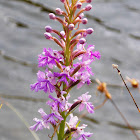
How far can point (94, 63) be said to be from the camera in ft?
20.4

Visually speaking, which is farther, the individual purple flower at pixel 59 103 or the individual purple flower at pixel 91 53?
the individual purple flower at pixel 91 53

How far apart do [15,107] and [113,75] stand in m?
1.64

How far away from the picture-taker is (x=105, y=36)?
6910 millimetres

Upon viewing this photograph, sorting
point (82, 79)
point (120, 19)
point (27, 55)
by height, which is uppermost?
point (82, 79)

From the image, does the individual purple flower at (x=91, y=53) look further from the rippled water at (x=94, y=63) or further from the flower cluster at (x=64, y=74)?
the rippled water at (x=94, y=63)

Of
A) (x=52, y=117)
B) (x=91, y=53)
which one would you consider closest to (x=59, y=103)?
(x=52, y=117)

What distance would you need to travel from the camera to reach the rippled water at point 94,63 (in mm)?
5032

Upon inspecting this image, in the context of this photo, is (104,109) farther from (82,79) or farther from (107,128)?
(82,79)

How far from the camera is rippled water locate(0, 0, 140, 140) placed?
16.5ft

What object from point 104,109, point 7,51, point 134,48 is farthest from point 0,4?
point 104,109

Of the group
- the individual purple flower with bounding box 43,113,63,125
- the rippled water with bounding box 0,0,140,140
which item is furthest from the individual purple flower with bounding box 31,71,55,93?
the rippled water with bounding box 0,0,140,140

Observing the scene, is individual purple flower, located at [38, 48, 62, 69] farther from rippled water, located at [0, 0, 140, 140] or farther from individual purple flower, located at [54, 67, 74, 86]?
rippled water, located at [0, 0, 140, 140]

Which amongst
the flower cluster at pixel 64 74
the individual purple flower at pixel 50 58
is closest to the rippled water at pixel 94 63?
the flower cluster at pixel 64 74

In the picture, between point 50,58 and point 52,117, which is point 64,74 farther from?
point 52,117
